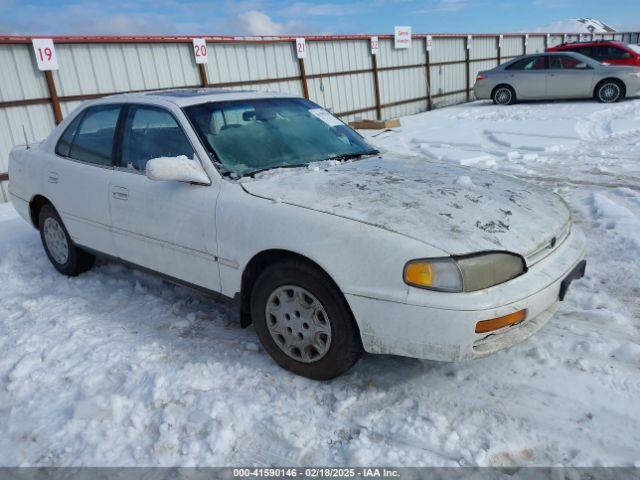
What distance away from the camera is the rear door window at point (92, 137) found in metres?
3.84

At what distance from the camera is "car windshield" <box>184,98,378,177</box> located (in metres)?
3.19

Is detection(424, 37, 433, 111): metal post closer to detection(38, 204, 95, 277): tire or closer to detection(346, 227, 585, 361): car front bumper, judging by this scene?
detection(38, 204, 95, 277): tire

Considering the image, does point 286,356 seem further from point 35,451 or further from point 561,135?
point 561,135

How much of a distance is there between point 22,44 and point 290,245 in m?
8.16

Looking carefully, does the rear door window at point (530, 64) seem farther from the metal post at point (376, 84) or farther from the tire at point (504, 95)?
the metal post at point (376, 84)

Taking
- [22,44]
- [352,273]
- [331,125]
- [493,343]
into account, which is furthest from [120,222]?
[22,44]

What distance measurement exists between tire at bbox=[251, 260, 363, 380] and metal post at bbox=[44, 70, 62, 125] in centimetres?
766

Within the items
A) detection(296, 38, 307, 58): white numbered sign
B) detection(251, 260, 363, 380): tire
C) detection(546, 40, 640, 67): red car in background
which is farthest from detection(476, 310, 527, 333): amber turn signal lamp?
detection(546, 40, 640, 67): red car in background

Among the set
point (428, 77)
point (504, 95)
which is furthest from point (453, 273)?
point (428, 77)

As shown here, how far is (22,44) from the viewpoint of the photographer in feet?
27.4

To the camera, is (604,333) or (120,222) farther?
(120,222)

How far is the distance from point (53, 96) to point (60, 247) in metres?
5.44

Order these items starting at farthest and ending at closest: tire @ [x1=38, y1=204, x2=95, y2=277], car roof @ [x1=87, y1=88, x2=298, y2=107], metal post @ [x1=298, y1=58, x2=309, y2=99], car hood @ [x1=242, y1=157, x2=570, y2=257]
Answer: metal post @ [x1=298, y1=58, x2=309, y2=99]
tire @ [x1=38, y1=204, x2=95, y2=277]
car roof @ [x1=87, y1=88, x2=298, y2=107]
car hood @ [x1=242, y1=157, x2=570, y2=257]

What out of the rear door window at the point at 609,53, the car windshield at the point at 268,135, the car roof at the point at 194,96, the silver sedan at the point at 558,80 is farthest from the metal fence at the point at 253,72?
the car windshield at the point at 268,135
